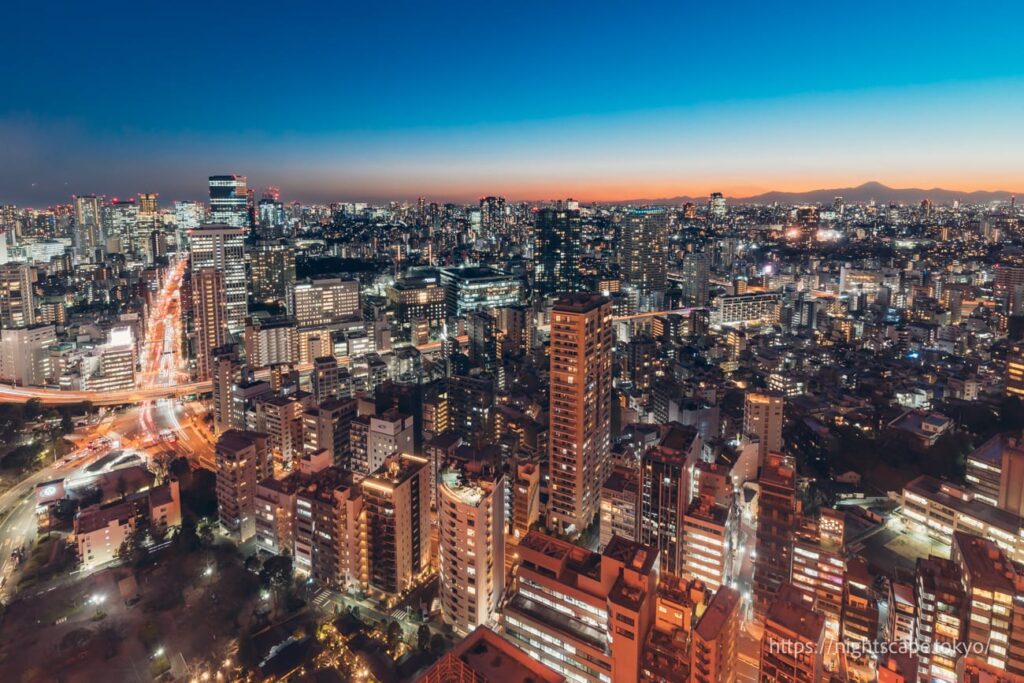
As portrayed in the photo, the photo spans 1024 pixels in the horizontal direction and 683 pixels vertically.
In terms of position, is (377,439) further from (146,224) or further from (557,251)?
(146,224)

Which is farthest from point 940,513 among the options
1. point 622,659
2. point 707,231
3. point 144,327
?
point 707,231

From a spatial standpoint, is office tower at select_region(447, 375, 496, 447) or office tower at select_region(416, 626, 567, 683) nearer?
office tower at select_region(416, 626, 567, 683)

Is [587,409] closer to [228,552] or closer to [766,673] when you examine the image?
[766,673]

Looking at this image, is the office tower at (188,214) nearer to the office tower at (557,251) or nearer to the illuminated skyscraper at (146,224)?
the illuminated skyscraper at (146,224)

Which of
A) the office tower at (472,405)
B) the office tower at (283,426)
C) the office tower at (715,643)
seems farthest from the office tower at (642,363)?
the office tower at (715,643)

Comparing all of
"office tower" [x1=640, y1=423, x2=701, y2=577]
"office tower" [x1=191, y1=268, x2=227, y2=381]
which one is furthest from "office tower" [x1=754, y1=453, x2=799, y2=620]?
"office tower" [x1=191, y1=268, x2=227, y2=381]

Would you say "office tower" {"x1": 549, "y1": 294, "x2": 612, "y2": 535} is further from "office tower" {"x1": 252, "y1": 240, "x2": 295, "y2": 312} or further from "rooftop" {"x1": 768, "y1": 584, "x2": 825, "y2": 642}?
"office tower" {"x1": 252, "y1": 240, "x2": 295, "y2": 312}
